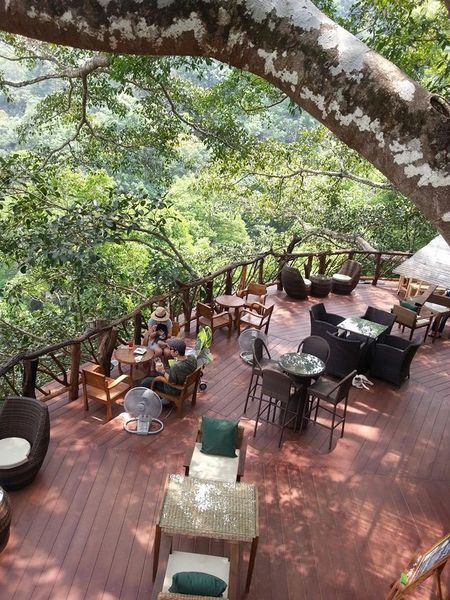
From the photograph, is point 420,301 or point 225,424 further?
point 420,301

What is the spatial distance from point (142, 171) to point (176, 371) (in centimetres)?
761

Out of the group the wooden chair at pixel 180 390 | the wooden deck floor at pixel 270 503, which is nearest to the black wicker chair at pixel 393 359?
the wooden deck floor at pixel 270 503

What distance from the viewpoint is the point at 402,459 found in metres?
5.23

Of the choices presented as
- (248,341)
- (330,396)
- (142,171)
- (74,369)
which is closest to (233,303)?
(248,341)

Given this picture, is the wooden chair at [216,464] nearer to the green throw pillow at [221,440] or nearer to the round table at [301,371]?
the green throw pillow at [221,440]

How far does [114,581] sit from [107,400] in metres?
2.03

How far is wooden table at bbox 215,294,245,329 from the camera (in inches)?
301

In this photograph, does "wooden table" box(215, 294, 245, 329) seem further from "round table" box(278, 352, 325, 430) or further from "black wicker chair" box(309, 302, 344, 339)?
"round table" box(278, 352, 325, 430)

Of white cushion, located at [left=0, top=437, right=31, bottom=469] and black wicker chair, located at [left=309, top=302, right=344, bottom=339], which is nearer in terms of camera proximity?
white cushion, located at [left=0, top=437, right=31, bottom=469]

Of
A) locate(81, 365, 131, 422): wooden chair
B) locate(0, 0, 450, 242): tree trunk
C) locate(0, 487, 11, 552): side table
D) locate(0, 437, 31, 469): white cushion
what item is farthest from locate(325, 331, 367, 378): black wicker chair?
locate(0, 0, 450, 242): tree trunk

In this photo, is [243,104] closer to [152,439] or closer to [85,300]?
[85,300]

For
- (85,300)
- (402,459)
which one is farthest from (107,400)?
(85,300)

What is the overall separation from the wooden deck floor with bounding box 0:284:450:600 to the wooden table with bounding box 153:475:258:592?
0.46 metres

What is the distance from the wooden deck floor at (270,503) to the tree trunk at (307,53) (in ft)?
10.8
